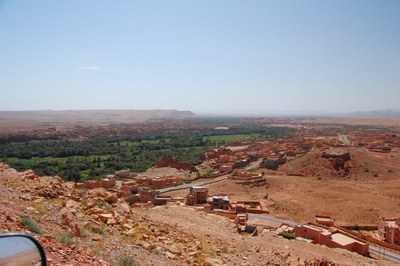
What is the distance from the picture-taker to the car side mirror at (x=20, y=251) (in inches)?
111

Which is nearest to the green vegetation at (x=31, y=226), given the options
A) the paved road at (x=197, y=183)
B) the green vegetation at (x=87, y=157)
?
the paved road at (x=197, y=183)

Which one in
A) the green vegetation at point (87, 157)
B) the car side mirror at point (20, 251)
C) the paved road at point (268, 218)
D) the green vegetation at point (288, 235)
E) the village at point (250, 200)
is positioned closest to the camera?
the car side mirror at point (20, 251)

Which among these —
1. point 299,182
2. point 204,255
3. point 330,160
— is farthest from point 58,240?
point 330,160

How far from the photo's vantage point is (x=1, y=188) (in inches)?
390

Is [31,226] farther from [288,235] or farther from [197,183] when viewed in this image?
[197,183]

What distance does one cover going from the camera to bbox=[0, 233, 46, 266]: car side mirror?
2.82 m

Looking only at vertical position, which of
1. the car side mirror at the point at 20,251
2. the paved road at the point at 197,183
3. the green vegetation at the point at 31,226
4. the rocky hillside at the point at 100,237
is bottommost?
the paved road at the point at 197,183

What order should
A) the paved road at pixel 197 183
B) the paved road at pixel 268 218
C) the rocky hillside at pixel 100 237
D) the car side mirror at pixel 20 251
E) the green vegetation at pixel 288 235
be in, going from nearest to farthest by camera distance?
1. the car side mirror at pixel 20 251
2. the rocky hillside at pixel 100 237
3. the green vegetation at pixel 288 235
4. the paved road at pixel 268 218
5. the paved road at pixel 197 183

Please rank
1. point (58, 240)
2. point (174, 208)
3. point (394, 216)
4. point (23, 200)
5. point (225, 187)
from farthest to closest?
point (225, 187) < point (394, 216) < point (174, 208) < point (23, 200) < point (58, 240)

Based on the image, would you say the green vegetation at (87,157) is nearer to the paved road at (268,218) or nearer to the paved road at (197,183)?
the paved road at (197,183)

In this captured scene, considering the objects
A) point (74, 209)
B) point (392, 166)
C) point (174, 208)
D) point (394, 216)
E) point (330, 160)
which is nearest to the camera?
point (74, 209)

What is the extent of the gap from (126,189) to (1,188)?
2177 cm

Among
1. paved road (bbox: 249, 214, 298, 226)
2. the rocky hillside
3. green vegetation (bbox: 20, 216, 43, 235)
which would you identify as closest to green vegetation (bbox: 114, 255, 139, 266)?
the rocky hillside

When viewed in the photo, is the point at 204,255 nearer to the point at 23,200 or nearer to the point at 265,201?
the point at 23,200
